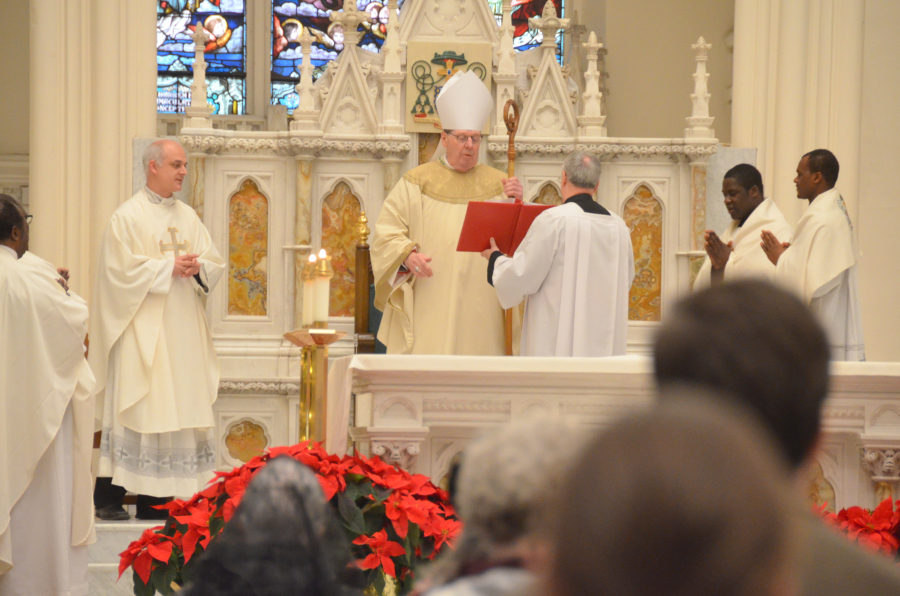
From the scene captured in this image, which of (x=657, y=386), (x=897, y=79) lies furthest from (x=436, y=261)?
(x=657, y=386)

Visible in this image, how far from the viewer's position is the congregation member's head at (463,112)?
575 centimetres

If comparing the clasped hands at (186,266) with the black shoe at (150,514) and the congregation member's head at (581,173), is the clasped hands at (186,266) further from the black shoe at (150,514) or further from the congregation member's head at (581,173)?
the congregation member's head at (581,173)

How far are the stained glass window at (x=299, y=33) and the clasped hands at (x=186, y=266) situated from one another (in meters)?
4.59

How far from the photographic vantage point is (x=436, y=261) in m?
5.97

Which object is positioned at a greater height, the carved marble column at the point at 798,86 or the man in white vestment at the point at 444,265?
the carved marble column at the point at 798,86

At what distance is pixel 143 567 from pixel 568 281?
97.6 inches

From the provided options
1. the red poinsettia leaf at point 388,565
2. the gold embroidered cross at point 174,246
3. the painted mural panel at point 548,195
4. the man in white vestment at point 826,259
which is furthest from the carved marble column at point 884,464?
the gold embroidered cross at point 174,246

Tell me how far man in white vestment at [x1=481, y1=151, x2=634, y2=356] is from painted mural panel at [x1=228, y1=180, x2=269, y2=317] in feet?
6.82

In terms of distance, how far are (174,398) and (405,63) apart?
2604mm

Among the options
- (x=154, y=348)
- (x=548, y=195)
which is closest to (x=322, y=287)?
(x=154, y=348)

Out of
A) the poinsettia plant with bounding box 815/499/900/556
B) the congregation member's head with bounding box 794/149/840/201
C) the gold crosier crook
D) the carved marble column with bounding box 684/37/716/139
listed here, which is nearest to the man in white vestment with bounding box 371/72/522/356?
the gold crosier crook

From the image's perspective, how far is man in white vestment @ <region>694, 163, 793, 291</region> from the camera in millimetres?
5609

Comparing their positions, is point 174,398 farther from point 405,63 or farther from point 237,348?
point 405,63

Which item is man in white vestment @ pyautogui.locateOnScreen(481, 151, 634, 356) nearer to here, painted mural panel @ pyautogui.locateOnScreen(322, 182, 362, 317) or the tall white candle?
the tall white candle
